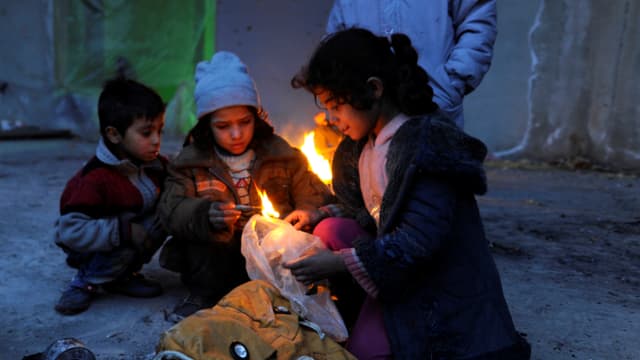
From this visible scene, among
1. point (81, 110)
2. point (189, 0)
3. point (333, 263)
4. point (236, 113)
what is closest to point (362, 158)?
point (333, 263)

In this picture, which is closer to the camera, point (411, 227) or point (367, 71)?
point (411, 227)

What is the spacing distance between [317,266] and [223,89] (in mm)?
1126

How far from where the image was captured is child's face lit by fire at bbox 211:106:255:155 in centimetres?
296

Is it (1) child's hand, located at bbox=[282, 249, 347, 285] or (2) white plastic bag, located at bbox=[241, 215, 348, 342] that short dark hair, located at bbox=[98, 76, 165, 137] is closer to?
(2) white plastic bag, located at bbox=[241, 215, 348, 342]

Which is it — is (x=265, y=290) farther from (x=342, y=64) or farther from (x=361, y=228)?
(x=342, y=64)

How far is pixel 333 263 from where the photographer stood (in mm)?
2168

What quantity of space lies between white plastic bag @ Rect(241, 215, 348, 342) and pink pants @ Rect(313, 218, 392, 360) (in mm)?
62

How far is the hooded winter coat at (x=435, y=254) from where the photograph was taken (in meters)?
1.99

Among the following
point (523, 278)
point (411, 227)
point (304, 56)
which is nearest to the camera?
point (411, 227)

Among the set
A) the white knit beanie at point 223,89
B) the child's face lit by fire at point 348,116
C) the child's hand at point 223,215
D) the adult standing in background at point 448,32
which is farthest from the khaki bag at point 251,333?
the adult standing in background at point 448,32

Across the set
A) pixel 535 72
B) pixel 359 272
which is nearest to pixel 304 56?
pixel 535 72

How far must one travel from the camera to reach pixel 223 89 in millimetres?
2957

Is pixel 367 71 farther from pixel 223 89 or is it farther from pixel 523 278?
pixel 523 278

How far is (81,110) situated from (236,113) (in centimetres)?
821
